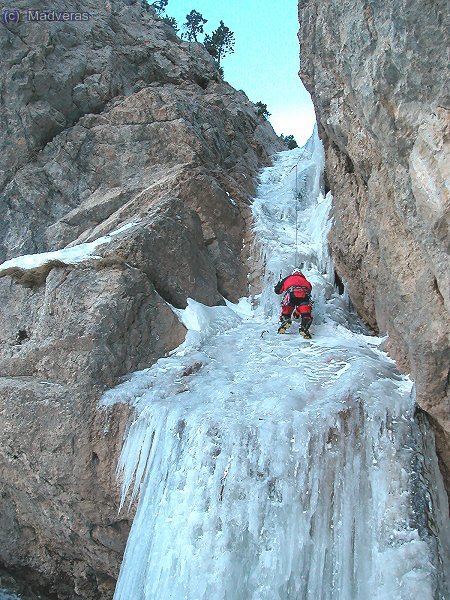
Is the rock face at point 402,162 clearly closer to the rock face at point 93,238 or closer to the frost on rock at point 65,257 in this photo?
the rock face at point 93,238

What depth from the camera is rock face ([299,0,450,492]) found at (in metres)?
5.14

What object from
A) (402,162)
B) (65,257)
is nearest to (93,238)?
(65,257)

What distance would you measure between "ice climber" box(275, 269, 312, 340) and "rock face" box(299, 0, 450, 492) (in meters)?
1.14

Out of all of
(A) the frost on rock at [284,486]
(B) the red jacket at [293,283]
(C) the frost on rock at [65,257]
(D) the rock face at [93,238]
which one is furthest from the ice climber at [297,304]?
(C) the frost on rock at [65,257]

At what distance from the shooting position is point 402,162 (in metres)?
6.12

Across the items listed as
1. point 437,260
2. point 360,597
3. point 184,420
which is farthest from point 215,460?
point 437,260

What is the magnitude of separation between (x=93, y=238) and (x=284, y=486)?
23.1 feet

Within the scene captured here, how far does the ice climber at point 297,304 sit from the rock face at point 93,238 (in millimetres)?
1868

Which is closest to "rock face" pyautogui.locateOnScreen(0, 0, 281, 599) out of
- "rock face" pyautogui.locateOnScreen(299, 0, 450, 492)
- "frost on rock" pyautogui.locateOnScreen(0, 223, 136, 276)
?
"frost on rock" pyautogui.locateOnScreen(0, 223, 136, 276)

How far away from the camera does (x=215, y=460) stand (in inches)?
250

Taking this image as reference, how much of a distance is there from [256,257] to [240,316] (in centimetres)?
189

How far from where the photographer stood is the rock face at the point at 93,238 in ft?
25.0

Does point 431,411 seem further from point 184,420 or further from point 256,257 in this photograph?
point 256,257

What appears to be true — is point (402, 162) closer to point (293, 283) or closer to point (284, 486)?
point (293, 283)
